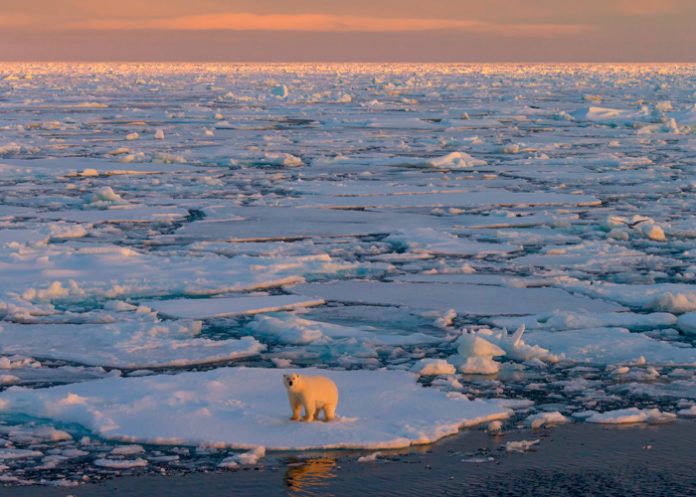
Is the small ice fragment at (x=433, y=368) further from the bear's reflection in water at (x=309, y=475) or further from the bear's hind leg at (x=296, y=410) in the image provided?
the bear's reflection in water at (x=309, y=475)

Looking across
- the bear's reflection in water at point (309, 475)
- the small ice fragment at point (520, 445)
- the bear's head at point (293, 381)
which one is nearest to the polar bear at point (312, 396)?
the bear's head at point (293, 381)

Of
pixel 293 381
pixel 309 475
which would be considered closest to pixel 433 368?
pixel 293 381

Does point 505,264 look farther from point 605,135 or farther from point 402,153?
point 605,135

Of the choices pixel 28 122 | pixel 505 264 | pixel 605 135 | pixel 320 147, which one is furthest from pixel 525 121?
pixel 505 264

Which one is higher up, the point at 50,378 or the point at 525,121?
the point at 525,121

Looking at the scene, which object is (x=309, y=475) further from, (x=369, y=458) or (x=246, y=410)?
(x=246, y=410)

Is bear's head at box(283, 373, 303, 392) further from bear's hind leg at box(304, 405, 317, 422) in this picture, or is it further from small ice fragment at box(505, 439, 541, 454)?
small ice fragment at box(505, 439, 541, 454)
